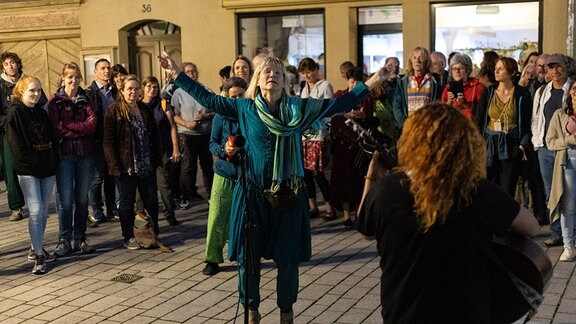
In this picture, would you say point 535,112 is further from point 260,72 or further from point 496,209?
point 496,209

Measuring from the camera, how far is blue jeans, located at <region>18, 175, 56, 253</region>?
7.35 metres

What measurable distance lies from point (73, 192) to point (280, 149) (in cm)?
369

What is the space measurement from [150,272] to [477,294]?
15.4 ft

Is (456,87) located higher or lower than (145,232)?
higher

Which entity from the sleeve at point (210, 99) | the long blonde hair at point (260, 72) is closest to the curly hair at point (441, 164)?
the long blonde hair at point (260, 72)

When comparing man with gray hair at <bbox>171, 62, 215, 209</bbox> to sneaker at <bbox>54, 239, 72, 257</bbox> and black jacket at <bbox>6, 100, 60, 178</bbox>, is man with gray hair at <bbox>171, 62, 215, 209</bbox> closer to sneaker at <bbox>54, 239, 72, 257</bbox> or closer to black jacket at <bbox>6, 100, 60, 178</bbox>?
sneaker at <bbox>54, 239, 72, 257</bbox>

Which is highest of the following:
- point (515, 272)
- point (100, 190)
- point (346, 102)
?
point (346, 102)

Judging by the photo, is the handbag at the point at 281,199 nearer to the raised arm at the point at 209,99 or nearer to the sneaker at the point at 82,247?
the raised arm at the point at 209,99

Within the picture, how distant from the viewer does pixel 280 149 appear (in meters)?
5.10

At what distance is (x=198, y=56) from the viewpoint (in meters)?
15.0

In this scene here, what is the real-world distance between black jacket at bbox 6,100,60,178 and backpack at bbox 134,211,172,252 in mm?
1179

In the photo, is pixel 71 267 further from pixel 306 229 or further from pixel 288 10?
pixel 288 10

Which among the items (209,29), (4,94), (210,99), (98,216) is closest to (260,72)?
(210,99)

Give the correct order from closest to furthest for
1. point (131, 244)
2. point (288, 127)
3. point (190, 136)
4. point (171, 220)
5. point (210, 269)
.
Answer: point (288, 127)
point (210, 269)
point (131, 244)
point (171, 220)
point (190, 136)
